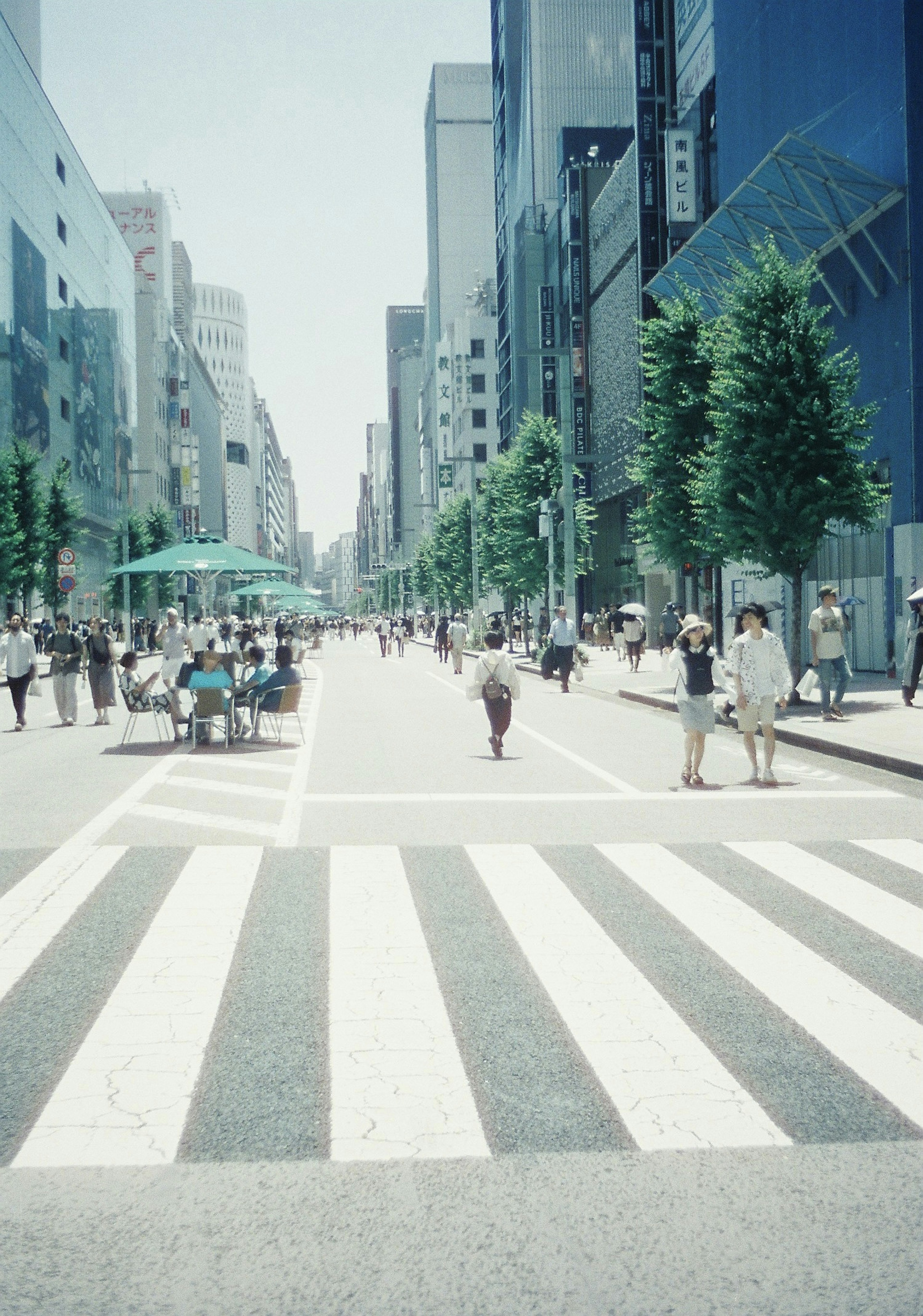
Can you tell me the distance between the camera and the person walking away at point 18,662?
A: 20.5 m

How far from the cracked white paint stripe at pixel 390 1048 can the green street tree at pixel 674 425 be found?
23226 mm

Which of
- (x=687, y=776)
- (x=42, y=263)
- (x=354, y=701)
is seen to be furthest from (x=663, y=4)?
(x=687, y=776)

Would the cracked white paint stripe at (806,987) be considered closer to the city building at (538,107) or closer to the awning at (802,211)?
the awning at (802,211)

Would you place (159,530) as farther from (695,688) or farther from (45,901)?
(45,901)

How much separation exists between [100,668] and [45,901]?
45.6ft

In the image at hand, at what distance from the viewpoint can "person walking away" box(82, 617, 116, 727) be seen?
2062 centimetres

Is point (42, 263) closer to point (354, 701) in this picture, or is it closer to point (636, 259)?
point (636, 259)

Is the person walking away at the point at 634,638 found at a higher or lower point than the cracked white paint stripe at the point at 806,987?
higher

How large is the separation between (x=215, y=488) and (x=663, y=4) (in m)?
124

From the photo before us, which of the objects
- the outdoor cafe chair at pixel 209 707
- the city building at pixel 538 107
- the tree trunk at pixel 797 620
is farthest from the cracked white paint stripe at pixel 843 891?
the city building at pixel 538 107

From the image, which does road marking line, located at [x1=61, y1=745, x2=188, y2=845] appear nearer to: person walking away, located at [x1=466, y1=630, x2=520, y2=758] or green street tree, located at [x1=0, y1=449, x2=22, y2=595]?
person walking away, located at [x1=466, y1=630, x2=520, y2=758]

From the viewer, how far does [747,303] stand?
23.4 metres

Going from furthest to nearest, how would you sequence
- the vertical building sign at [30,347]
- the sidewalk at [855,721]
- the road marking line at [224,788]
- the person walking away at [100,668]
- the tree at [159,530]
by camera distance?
the tree at [159,530]
the vertical building sign at [30,347]
the person walking away at [100,668]
the sidewalk at [855,721]
the road marking line at [224,788]

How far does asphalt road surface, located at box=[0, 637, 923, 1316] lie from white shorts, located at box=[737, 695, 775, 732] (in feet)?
8.41
